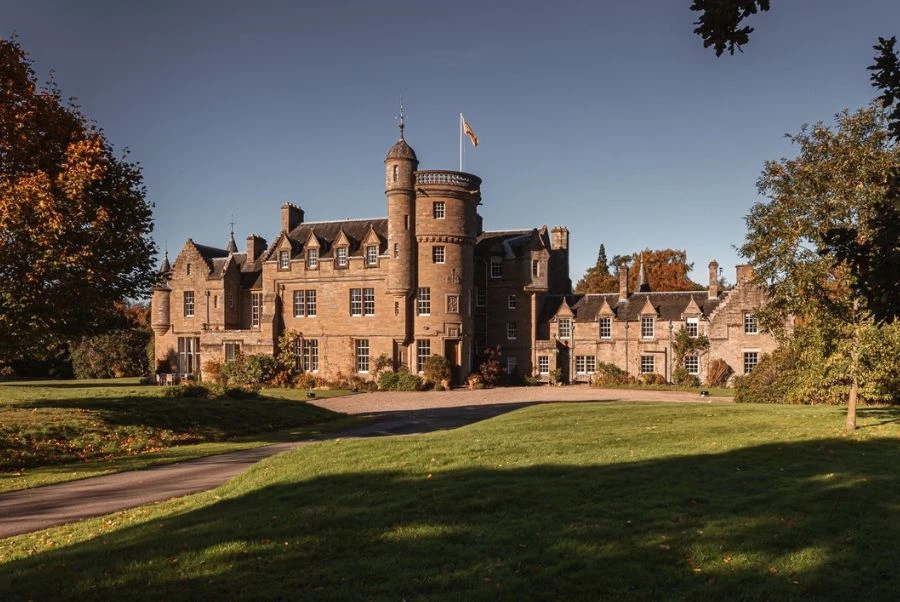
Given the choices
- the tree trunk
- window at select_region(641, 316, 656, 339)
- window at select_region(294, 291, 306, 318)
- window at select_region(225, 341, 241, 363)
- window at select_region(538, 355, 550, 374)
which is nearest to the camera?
the tree trunk

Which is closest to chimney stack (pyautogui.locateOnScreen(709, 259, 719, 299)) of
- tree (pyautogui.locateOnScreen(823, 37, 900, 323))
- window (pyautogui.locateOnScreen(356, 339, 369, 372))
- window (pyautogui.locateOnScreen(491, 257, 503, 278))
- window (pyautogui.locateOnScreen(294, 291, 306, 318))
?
window (pyautogui.locateOnScreen(491, 257, 503, 278))

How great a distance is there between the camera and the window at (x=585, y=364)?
52969mm

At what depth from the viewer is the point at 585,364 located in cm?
5316

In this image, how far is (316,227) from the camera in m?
56.0

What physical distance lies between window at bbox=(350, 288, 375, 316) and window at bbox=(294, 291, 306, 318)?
4304 millimetres

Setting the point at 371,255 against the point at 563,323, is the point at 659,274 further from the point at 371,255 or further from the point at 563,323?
the point at 371,255

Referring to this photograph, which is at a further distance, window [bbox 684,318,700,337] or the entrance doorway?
window [bbox 684,318,700,337]

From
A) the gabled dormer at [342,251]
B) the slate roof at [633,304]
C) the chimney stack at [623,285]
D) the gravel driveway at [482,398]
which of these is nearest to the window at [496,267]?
the slate roof at [633,304]

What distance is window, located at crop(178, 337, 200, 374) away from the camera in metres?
57.6

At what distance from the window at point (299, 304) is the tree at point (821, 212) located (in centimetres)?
Answer: 3745

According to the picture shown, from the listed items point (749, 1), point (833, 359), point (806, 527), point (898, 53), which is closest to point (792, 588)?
point (806, 527)

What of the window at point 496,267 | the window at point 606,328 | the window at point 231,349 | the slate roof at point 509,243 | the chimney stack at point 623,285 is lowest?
the window at point 231,349

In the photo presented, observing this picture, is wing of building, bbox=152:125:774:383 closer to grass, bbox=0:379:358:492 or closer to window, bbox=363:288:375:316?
window, bbox=363:288:375:316

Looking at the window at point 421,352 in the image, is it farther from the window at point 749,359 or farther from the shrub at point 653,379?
the window at point 749,359
